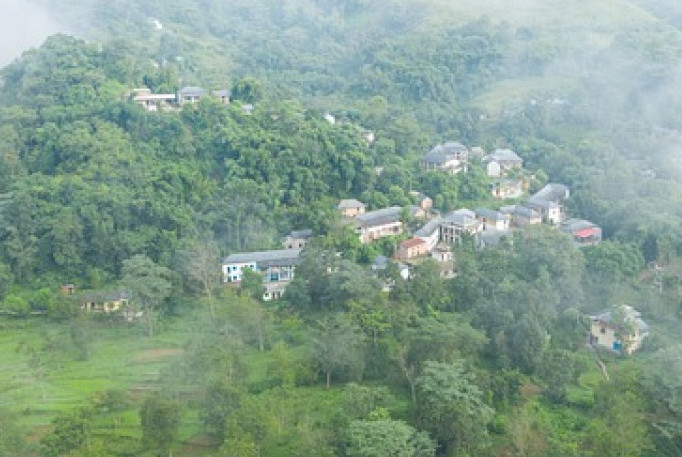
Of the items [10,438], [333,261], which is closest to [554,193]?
[333,261]

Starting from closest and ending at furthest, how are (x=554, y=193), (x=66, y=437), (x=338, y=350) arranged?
1. (x=66, y=437)
2. (x=338, y=350)
3. (x=554, y=193)

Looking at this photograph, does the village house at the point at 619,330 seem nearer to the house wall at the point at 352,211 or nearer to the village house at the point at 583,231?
the village house at the point at 583,231

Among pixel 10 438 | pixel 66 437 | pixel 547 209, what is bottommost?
pixel 66 437

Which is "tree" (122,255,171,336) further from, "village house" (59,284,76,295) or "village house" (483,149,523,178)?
"village house" (483,149,523,178)

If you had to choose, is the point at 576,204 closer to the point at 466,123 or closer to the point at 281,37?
the point at 466,123

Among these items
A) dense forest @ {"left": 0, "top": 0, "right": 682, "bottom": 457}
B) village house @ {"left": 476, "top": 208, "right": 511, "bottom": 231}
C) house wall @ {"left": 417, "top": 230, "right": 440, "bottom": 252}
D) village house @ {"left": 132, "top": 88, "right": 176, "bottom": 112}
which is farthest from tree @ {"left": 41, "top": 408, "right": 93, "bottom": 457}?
village house @ {"left": 132, "top": 88, "right": 176, "bottom": 112}

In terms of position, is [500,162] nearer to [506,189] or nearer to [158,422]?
[506,189]
